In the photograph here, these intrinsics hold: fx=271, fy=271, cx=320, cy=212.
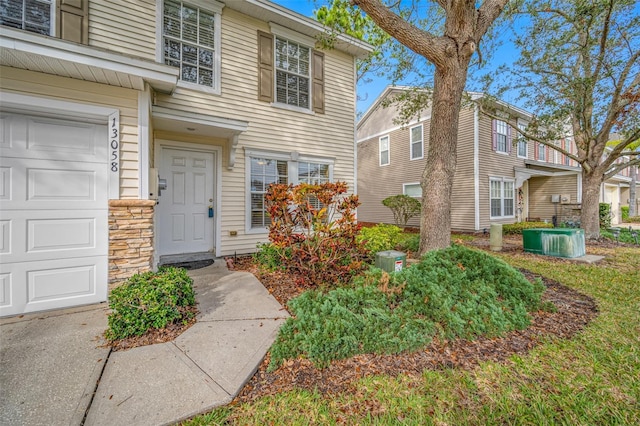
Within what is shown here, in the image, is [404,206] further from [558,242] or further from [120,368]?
[120,368]

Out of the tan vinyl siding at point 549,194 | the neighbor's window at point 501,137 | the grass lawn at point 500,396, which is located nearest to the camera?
the grass lawn at point 500,396

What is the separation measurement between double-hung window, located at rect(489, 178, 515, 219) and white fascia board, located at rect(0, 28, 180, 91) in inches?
478

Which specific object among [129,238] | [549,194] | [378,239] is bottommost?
[378,239]

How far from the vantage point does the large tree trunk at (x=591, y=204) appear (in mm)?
8633

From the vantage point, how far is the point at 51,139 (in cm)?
313

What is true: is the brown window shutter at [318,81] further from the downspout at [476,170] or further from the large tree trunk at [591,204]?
the large tree trunk at [591,204]

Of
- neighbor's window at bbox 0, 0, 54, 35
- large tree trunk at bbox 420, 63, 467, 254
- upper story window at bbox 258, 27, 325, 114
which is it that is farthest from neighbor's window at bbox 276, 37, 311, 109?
neighbor's window at bbox 0, 0, 54, 35

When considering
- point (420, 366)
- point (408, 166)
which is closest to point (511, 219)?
point (408, 166)

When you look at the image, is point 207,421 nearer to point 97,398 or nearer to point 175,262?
point 97,398

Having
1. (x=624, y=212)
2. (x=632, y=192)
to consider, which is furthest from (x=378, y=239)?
(x=632, y=192)

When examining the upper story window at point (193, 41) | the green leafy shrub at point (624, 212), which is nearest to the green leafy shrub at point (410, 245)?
the upper story window at point (193, 41)

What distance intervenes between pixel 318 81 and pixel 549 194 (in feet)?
45.4

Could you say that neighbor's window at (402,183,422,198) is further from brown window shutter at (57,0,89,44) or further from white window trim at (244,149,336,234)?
brown window shutter at (57,0,89,44)

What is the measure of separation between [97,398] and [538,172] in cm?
1646
